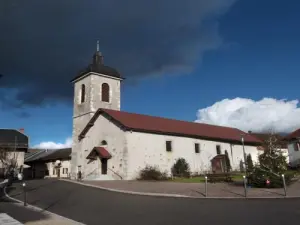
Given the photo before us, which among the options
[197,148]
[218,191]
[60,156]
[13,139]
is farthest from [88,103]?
[218,191]

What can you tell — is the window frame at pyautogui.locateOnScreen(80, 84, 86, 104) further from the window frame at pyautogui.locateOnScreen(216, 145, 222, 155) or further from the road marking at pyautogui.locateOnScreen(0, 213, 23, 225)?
the road marking at pyautogui.locateOnScreen(0, 213, 23, 225)

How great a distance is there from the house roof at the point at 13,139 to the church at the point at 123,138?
16.2 metres

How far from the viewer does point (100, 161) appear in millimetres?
34188

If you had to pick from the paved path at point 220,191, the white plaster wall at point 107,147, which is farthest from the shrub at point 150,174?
the paved path at point 220,191

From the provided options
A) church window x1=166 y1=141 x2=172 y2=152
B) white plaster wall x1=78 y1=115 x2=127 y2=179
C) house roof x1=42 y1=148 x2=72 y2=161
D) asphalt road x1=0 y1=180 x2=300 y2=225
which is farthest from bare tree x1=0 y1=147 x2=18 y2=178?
asphalt road x1=0 y1=180 x2=300 y2=225

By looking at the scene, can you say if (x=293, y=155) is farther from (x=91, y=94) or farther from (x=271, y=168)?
(x=91, y=94)

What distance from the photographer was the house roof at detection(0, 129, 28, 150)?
174 ft

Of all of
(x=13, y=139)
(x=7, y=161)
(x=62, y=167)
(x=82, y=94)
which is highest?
(x=82, y=94)

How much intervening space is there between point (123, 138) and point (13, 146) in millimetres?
28870

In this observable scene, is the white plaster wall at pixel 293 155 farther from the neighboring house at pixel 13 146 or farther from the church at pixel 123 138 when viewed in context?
the neighboring house at pixel 13 146

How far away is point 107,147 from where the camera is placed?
3400 centimetres

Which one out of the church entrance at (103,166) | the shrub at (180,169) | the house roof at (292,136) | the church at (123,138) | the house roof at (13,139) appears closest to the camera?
the church at (123,138)

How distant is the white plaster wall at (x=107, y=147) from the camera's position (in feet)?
104

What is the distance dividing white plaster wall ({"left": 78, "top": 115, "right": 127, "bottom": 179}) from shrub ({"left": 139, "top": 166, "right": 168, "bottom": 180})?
5.87ft
